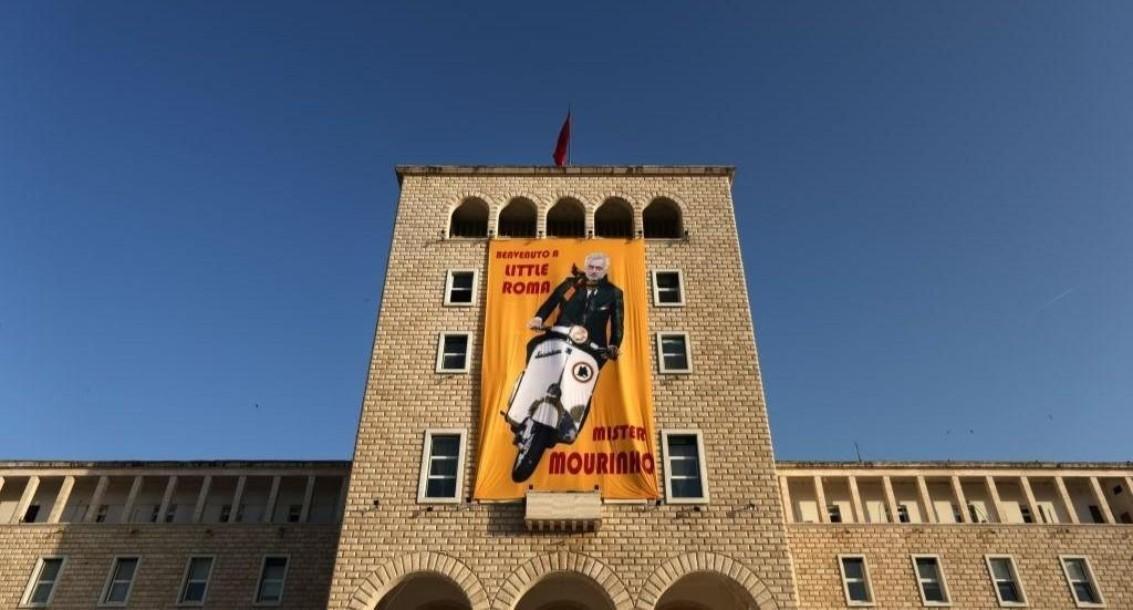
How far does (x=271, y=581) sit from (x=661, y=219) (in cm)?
2065

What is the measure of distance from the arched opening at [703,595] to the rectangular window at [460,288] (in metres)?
11.7

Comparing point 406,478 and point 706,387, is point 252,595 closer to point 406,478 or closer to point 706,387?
point 406,478

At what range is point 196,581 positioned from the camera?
28.6 meters

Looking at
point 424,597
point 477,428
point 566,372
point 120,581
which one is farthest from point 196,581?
point 566,372

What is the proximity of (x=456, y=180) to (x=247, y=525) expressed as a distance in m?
15.9

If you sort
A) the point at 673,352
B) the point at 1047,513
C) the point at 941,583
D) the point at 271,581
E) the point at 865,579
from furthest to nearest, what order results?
the point at 1047,513 → the point at 271,581 → the point at 865,579 → the point at 941,583 → the point at 673,352

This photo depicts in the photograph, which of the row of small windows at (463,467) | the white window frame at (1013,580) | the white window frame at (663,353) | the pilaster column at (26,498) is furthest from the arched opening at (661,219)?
the pilaster column at (26,498)

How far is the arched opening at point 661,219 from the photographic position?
29469 millimetres

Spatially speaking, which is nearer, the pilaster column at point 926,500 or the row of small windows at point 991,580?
the row of small windows at point 991,580

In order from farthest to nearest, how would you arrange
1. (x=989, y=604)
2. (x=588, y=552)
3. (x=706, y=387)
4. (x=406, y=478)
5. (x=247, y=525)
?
1. (x=247, y=525)
2. (x=989, y=604)
3. (x=706, y=387)
4. (x=406, y=478)
5. (x=588, y=552)

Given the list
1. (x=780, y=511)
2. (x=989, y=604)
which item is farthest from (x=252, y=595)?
(x=989, y=604)

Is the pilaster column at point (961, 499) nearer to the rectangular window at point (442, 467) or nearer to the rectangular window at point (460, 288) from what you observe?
the rectangular window at point (442, 467)

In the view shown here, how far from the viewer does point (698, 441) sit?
23.1 metres

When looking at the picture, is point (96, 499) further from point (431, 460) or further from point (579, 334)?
point (579, 334)
